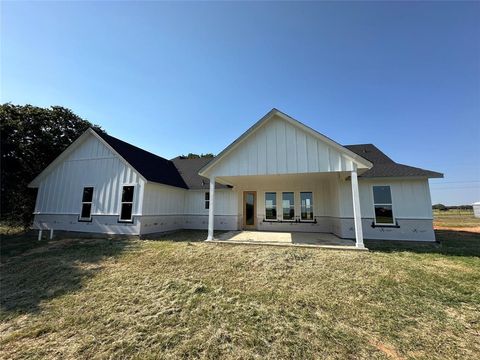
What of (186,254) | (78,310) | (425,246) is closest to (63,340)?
(78,310)

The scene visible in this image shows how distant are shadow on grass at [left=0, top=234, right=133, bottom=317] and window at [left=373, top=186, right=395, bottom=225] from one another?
1203 cm

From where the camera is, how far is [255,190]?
1470 centimetres

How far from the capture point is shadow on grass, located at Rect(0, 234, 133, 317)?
487 cm

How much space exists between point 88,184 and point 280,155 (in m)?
11.4

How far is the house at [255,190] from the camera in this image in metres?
9.40

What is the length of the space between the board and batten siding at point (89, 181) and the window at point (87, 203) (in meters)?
0.24

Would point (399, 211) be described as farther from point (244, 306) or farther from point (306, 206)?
point (244, 306)

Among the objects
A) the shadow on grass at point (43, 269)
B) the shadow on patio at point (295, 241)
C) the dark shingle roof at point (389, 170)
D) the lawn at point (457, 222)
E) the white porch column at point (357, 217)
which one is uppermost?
the dark shingle roof at point (389, 170)

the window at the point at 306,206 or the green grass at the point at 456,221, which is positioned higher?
the window at the point at 306,206

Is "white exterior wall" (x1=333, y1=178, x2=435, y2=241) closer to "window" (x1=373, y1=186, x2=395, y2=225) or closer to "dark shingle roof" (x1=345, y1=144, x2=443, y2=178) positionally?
"window" (x1=373, y1=186, x2=395, y2=225)

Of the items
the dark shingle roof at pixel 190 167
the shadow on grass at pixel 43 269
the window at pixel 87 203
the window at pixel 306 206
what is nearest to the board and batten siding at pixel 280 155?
the dark shingle roof at pixel 190 167

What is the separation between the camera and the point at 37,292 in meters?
5.14

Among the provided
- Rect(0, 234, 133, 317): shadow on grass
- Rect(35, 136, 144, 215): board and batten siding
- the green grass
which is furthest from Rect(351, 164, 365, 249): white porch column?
the green grass

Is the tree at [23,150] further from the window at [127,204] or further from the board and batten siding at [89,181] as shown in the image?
the window at [127,204]
